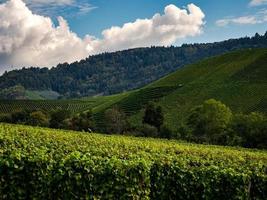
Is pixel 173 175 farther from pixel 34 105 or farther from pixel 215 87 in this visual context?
pixel 34 105

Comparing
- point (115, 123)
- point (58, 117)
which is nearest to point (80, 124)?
point (115, 123)

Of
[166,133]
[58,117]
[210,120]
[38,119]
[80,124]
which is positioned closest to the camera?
[166,133]

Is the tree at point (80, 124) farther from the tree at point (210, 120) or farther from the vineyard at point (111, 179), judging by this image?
the vineyard at point (111, 179)

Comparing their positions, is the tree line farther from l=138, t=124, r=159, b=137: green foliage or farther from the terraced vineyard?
the terraced vineyard

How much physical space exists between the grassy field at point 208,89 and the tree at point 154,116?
2366 millimetres

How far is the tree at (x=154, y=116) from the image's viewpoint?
10719 cm

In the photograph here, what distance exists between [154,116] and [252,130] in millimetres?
29467

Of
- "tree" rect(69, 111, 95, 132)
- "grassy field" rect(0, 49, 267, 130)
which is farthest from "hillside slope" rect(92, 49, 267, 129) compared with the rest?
"tree" rect(69, 111, 95, 132)

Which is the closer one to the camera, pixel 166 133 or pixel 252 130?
pixel 252 130

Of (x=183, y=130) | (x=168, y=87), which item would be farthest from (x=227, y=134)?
(x=168, y=87)

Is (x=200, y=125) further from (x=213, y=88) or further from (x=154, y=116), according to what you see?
(x=213, y=88)

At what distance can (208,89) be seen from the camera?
13400 cm

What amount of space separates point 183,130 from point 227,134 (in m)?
10.8

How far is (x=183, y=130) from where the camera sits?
9762 centimetres
